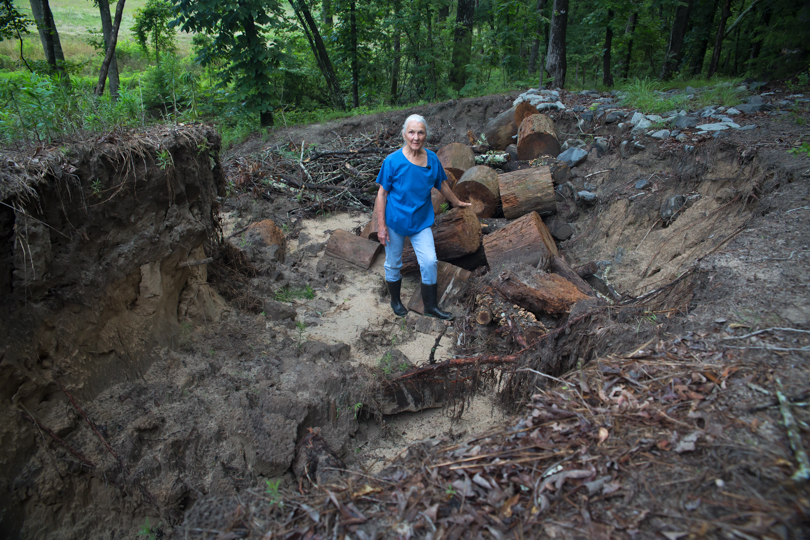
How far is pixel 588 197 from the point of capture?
19.1ft

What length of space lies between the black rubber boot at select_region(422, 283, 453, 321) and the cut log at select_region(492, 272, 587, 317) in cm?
71

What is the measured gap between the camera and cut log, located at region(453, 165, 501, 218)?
18.8 feet

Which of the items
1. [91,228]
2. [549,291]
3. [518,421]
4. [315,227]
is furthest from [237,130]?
[518,421]

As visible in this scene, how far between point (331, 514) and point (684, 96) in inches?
346

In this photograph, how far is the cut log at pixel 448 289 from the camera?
483cm

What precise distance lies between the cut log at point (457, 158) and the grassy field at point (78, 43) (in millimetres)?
9282

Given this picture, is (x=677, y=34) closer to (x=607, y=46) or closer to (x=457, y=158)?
(x=607, y=46)

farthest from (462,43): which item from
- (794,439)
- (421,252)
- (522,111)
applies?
(794,439)

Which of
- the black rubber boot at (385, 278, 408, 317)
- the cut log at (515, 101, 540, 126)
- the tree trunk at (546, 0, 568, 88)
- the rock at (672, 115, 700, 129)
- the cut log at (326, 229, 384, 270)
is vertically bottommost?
the black rubber boot at (385, 278, 408, 317)

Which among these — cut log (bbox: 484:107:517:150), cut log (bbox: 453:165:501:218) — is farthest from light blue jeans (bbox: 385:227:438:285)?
cut log (bbox: 484:107:517:150)

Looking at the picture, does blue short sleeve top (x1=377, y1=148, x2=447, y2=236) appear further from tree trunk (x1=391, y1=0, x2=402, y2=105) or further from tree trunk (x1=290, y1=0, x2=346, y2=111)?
tree trunk (x1=290, y1=0, x2=346, y2=111)

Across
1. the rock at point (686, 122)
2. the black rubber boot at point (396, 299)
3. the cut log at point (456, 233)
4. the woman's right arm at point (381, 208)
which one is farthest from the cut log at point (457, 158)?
the rock at point (686, 122)

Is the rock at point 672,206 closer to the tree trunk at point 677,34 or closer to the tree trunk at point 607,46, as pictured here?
the tree trunk at point 607,46

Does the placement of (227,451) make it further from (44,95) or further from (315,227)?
(315,227)
